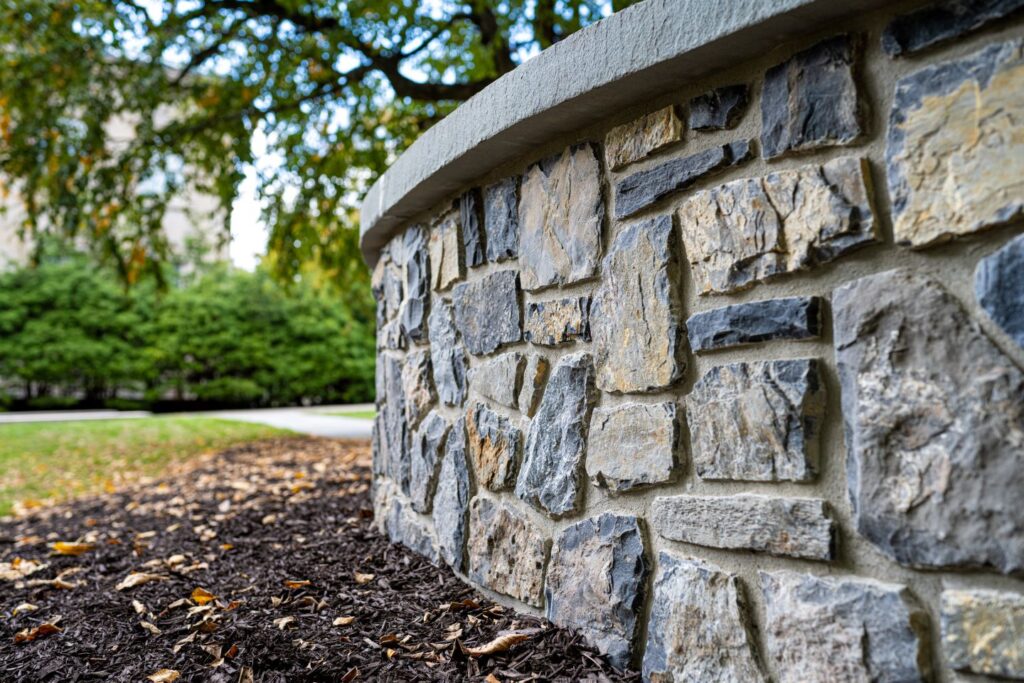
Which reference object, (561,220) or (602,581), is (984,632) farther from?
(561,220)

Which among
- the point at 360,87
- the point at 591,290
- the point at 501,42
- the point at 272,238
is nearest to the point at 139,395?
the point at 272,238

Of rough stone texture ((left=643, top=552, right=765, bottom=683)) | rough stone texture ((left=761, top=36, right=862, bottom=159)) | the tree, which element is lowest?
rough stone texture ((left=643, top=552, right=765, bottom=683))

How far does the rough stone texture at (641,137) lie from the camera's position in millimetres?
1863

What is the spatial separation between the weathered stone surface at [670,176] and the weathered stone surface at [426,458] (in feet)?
4.16

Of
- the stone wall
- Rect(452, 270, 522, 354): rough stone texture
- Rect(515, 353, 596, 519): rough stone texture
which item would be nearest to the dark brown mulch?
the stone wall

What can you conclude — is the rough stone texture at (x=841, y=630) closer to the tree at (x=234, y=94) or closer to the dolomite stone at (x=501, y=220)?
the dolomite stone at (x=501, y=220)

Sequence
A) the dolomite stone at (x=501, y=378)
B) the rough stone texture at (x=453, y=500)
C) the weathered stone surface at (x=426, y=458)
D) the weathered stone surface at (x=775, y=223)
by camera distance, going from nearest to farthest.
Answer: the weathered stone surface at (x=775, y=223), the dolomite stone at (x=501, y=378), the rough stone texture at (x=453, y=500), the weathered stone surface at (x=426, y=458)

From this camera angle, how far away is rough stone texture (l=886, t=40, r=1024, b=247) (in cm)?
129

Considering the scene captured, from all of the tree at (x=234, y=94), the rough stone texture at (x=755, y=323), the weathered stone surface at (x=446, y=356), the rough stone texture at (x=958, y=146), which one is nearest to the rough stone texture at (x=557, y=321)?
the rough stone texture at (x=755, y=323)

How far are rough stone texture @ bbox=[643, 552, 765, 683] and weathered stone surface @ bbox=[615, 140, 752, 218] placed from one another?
2.89ft

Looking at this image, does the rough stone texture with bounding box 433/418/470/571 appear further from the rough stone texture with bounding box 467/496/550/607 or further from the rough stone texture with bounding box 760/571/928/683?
the rough stone texture with bounding box 760/571/928/683

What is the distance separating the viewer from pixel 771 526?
1.60m

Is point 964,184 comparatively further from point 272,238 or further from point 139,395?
point 139,395

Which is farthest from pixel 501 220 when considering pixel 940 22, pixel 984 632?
pixel 984 632
